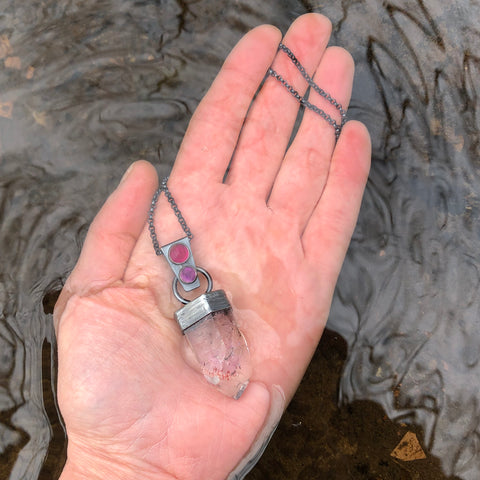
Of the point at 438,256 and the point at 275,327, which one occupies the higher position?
the point at 438,256

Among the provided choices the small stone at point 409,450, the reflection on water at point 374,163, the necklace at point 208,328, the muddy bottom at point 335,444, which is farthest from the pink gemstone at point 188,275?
Result: the small stone at point 409,450

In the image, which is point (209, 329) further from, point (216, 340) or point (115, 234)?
point (115, 234)

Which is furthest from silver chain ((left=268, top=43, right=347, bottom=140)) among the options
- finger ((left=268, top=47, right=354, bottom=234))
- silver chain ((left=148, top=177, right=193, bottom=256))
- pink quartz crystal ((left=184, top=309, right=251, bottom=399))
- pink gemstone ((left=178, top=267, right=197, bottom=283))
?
pink quartz crystal ((left=184, top=309, right=251, bottom=399))

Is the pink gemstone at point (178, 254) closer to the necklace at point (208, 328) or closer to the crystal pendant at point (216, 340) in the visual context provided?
the necklace at point (208, 328)

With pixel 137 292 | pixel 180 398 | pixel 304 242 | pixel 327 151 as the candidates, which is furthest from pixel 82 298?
pixel 327 151

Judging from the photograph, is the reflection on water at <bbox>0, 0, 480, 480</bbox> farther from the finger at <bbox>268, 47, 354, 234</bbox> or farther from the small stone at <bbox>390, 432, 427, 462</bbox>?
the finger at <bbox>268, 47, 354, 234</bbox>

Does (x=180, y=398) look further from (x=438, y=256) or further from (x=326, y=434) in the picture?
(x=438, y=256)

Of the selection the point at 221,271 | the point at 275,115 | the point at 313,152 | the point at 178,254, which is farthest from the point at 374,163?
the point at 178,254
